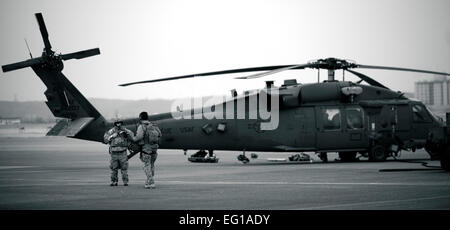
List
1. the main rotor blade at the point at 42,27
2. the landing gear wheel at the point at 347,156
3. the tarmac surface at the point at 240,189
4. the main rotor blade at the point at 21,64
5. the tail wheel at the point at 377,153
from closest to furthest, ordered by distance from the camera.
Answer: the tarmac surface at the point at 240,189 < the main rotor blade at the point at 21,64 < the main rotor blade at the point at 42,27 < the tail wheel at the point at 377,153 < the landing gear wheel at the point at 347,156

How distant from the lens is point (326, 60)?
2492cm

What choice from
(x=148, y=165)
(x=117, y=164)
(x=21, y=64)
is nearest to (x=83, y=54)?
(x=21, y=64)

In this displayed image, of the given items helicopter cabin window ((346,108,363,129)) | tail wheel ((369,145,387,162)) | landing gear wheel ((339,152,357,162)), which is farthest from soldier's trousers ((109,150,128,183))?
landing gear wheel ((339,152,357,162))

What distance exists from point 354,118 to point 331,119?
88 centimetres

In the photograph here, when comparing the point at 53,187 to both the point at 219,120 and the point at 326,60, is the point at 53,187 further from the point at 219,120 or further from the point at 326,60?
the point at 326,60

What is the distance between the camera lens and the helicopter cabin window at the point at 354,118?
85.6 feet

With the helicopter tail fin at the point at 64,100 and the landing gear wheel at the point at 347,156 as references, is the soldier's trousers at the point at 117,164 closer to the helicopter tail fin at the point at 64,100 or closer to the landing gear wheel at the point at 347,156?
the helicopter tail fin at the point at 64,100

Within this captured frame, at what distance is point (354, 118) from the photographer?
2616cm

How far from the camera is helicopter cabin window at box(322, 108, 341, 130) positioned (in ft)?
85.3

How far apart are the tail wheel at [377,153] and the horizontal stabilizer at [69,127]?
1041 cm

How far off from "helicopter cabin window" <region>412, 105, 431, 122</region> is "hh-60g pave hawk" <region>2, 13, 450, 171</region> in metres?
0.30

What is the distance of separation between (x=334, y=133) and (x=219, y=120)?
4.29 m

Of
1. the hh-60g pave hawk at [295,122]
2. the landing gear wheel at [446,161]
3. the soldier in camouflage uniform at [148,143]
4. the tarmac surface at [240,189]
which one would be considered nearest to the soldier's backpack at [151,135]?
the soldier in camouflage uniform at [148,143]
